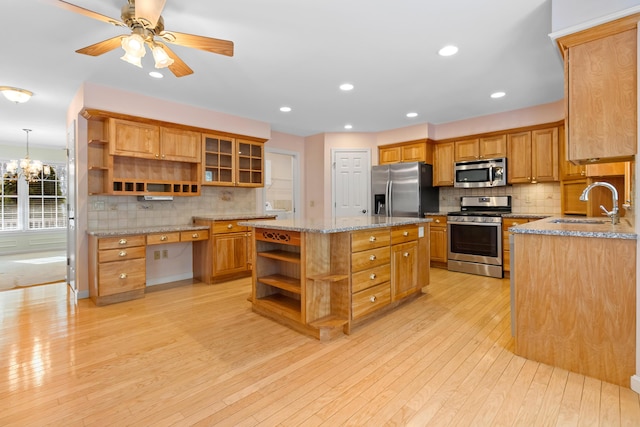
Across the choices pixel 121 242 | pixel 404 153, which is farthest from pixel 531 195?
pixel 121 242

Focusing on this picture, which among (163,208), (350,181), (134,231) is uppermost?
(350,181)

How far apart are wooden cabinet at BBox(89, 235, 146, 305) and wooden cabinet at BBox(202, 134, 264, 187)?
133 centimetres

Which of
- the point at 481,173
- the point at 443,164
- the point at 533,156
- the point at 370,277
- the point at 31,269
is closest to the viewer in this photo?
the point at 370,277

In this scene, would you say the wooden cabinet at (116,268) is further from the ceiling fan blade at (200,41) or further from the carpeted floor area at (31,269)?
the ceiling fan blade at (200,41)

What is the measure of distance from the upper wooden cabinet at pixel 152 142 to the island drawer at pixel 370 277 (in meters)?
2.92

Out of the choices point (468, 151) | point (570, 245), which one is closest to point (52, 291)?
point (570, 245)

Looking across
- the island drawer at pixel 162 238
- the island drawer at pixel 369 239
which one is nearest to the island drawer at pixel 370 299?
the island drawer at pixel 369 239

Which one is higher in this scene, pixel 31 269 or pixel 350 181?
pixel 350 181

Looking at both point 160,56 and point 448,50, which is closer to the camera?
point 160,56

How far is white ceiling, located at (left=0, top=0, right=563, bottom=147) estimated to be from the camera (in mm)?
2262

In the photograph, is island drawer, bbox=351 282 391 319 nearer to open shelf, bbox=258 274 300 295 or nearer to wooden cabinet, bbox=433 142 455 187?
open shelf, bbox=258 274 300 295

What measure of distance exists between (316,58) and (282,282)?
2.13 meters

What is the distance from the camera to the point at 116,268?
11.5 feet

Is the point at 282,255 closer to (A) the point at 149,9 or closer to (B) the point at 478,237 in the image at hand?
(A) the point at 149,9
